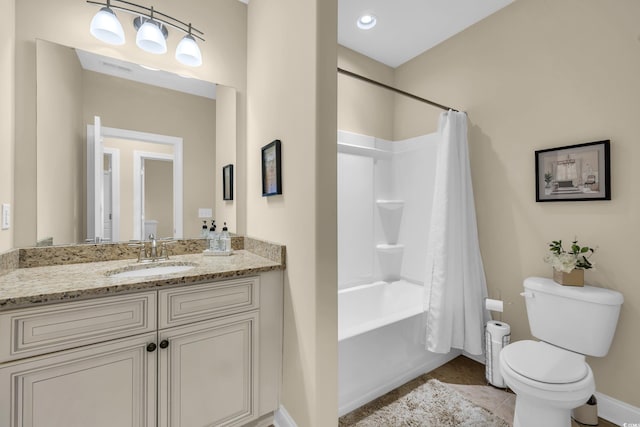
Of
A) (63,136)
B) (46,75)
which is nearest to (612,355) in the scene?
(63,136)

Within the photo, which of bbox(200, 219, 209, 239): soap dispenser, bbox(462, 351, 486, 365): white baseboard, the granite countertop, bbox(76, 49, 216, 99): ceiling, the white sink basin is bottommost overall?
bbox(462, 351, 486, 365): white baseboard

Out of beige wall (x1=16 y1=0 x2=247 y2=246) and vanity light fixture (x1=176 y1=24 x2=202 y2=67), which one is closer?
beige wall (x1=16 y1=0 x2=247 y2=246)

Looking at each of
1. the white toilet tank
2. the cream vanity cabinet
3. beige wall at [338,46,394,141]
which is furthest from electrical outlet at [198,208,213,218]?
the white toilet tank

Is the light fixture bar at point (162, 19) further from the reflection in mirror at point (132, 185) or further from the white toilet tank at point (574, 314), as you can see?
the white toilet tank at point (574, 314)

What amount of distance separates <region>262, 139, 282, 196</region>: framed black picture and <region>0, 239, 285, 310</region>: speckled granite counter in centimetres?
37

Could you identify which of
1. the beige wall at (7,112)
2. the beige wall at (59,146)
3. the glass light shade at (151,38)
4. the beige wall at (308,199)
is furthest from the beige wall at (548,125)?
the beige wall at (7,112)

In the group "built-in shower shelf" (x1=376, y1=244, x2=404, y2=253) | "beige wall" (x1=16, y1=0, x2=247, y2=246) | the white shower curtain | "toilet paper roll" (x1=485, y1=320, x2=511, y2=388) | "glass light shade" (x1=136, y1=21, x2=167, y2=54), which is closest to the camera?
"beige wall" (x1=16, y1=0, x2=247, y2=246)

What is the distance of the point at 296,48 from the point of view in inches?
54.8

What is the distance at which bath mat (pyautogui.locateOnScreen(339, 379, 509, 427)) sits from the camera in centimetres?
157

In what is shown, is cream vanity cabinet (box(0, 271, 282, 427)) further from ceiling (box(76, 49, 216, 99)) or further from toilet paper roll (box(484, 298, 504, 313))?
toilet paper roll (box(484, 298, 504, 313))

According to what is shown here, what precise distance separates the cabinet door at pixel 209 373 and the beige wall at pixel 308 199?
8.5 inches

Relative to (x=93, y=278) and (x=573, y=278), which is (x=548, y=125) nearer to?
(x=573, y=278)

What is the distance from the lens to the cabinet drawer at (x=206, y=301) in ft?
4.00

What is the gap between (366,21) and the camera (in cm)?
225
